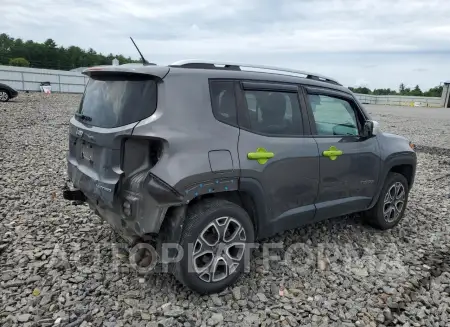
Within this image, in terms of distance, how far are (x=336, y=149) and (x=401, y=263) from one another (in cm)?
140

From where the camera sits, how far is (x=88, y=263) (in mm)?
3688

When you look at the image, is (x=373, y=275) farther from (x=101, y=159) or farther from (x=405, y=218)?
(x=101, y=159)

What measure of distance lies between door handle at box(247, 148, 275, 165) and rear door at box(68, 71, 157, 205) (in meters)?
0.91

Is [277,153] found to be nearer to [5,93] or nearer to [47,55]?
[5,93]

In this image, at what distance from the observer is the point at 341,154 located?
13.2 ft

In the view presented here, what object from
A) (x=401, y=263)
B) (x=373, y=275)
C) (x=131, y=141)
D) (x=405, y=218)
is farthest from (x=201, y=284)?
(x=405, y=218)

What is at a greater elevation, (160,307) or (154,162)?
(154,162)

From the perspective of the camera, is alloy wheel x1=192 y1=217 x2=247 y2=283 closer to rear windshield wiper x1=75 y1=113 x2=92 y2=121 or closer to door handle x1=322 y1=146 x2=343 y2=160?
door handle x1=322 y1=146 x2=343 y2=160

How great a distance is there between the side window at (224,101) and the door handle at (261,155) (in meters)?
0.31

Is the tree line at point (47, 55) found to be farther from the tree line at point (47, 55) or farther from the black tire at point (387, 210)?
the black tire at point (387, 210)

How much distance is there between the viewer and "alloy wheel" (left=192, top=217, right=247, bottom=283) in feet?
10.2

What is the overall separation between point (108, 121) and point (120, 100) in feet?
0.68

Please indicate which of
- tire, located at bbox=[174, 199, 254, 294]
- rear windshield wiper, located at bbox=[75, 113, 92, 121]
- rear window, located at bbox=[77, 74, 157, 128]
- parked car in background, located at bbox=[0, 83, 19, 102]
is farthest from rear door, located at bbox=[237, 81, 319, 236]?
parked car in background, located at bbox=[0, 83, 19, 102]

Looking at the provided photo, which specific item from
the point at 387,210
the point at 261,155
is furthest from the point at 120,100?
the point at 387,210
